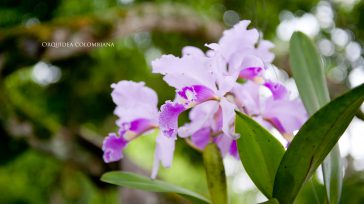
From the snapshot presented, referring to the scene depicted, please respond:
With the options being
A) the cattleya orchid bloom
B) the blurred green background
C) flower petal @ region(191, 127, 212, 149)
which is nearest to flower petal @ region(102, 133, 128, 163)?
the cattleya orchid bloom

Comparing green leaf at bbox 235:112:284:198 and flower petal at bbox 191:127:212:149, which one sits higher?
flower petal at bbox 191:127:212:149

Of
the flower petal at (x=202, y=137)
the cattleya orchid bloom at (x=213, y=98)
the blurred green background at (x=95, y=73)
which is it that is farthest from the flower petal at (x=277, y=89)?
the blurred green background at (x=95, y=73)

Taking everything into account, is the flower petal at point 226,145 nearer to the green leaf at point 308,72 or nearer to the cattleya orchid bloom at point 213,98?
the cattleya orchid bloom at point 213,98

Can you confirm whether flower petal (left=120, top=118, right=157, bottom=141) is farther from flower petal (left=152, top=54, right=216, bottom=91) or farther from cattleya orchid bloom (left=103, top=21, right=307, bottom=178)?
flower petal (left=152, top=54, right=216, bottom=91)

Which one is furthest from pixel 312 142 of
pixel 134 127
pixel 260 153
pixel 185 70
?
pixel 134 127

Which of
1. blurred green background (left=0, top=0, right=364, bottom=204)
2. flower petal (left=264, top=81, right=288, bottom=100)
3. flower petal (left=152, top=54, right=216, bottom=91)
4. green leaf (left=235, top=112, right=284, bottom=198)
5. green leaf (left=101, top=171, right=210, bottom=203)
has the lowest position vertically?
green leaf (left=101, top=171, right=210, bottom=203)

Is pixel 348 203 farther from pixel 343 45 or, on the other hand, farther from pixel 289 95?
pixel 343 45

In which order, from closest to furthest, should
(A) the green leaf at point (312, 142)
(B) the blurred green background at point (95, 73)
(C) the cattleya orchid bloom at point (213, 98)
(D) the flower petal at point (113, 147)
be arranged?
(A) the green leaf at point (312, 142)
(C) the cattleya orchid bloom at point (213, 98)
(D) the flower petal at point (113, 147)
(B) the blurred green background at point (95, 73)
